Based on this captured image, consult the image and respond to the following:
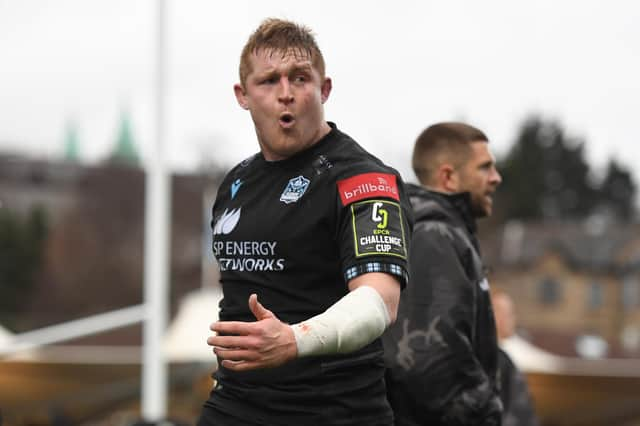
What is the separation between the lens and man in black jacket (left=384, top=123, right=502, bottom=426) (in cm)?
310

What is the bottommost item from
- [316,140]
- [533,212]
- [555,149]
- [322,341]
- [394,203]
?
[322,341]

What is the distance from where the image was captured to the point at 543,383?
17.9 metres

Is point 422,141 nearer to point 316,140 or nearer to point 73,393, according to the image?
point 316,140

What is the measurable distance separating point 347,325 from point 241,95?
0.69 metres

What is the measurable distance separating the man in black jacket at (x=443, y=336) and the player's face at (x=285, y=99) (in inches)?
39.0

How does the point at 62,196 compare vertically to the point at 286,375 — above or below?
above

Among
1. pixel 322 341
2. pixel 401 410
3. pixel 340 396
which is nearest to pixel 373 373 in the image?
pixel 340 396

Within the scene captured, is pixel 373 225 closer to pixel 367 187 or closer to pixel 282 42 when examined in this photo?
pixel 367 187

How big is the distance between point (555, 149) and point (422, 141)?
7069 cm

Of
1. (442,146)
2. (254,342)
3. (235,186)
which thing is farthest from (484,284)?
(254,342)

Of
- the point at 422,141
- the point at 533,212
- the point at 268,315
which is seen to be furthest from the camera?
the point at 533,212

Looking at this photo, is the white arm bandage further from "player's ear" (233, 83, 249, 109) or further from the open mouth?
"player's ear" (233, 83, 249, 109)

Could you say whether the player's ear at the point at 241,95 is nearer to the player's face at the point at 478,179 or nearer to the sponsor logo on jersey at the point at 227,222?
the sponsor logo on jersey at the point at 227,222

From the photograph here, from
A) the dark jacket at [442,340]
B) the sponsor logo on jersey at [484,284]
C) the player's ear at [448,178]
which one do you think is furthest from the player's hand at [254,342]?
the player's ear at [448,178]
